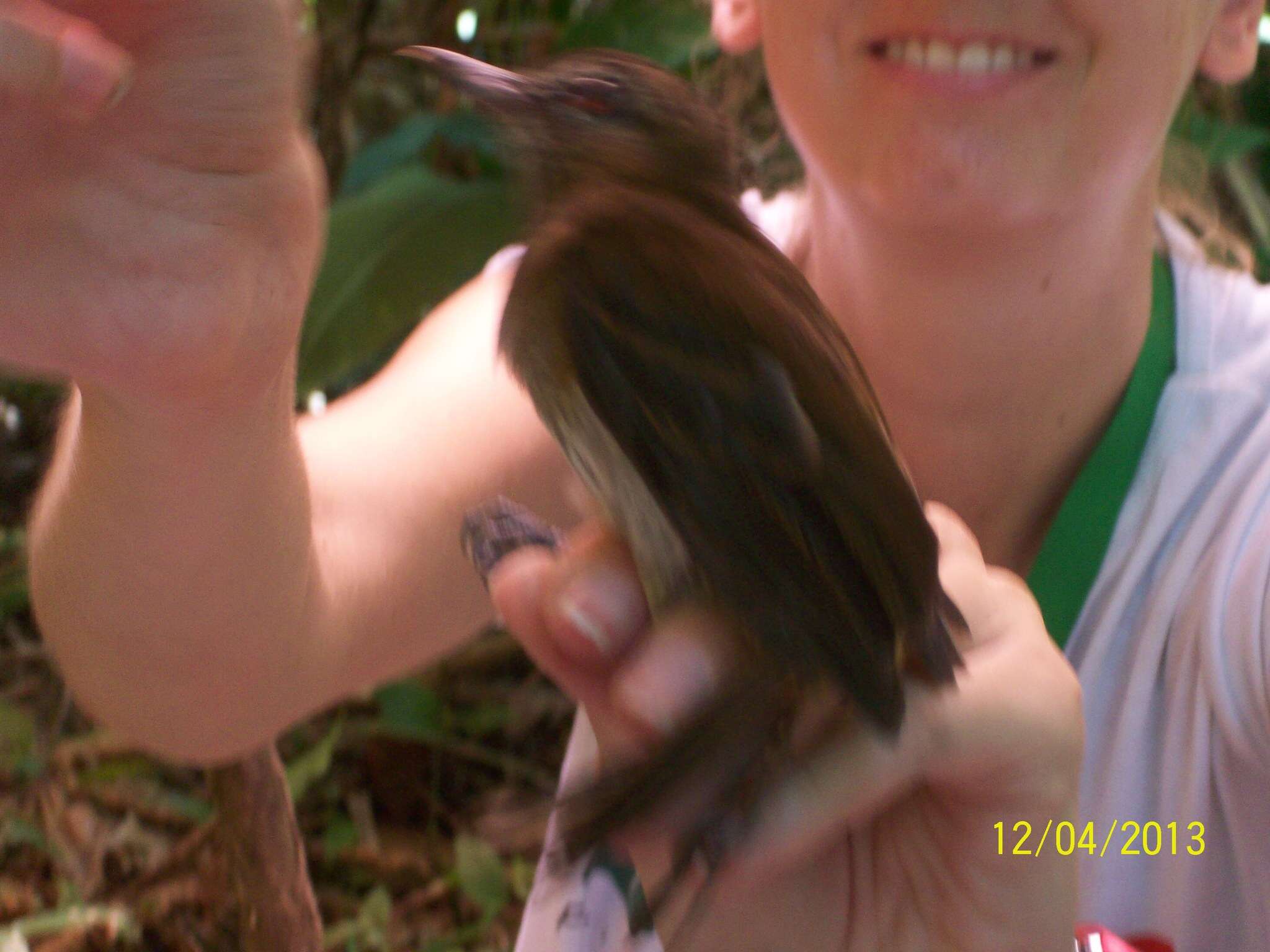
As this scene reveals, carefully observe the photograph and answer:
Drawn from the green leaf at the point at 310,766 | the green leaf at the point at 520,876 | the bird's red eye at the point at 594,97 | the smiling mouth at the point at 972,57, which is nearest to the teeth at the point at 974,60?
the smiling mouth at the point at 972,57

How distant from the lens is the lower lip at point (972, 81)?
1146 mm

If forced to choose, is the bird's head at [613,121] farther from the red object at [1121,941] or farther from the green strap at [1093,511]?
the red object at [1121,941]

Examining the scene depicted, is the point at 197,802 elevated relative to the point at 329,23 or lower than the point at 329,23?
lower

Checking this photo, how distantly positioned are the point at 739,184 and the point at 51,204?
25.4 inches

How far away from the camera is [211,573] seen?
1015 mm

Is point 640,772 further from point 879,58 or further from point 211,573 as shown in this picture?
point 879,58

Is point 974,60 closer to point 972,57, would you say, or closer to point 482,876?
point 972,57

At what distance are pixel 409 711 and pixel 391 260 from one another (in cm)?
78

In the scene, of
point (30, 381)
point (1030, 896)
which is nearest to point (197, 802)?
point (30, 381)

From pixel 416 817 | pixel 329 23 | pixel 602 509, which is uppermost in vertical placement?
pixel 602 509

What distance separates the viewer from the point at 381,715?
2301mm

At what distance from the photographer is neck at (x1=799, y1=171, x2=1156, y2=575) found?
4.32ft

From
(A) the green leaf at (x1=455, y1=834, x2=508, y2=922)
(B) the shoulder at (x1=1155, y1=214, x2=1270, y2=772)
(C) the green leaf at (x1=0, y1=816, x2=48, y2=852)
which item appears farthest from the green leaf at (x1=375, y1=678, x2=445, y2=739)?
(B) the shoulder at (x1=1155, y1=214, x2=1270, y2=772)

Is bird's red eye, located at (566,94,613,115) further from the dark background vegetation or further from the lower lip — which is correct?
the dark background vegetation
